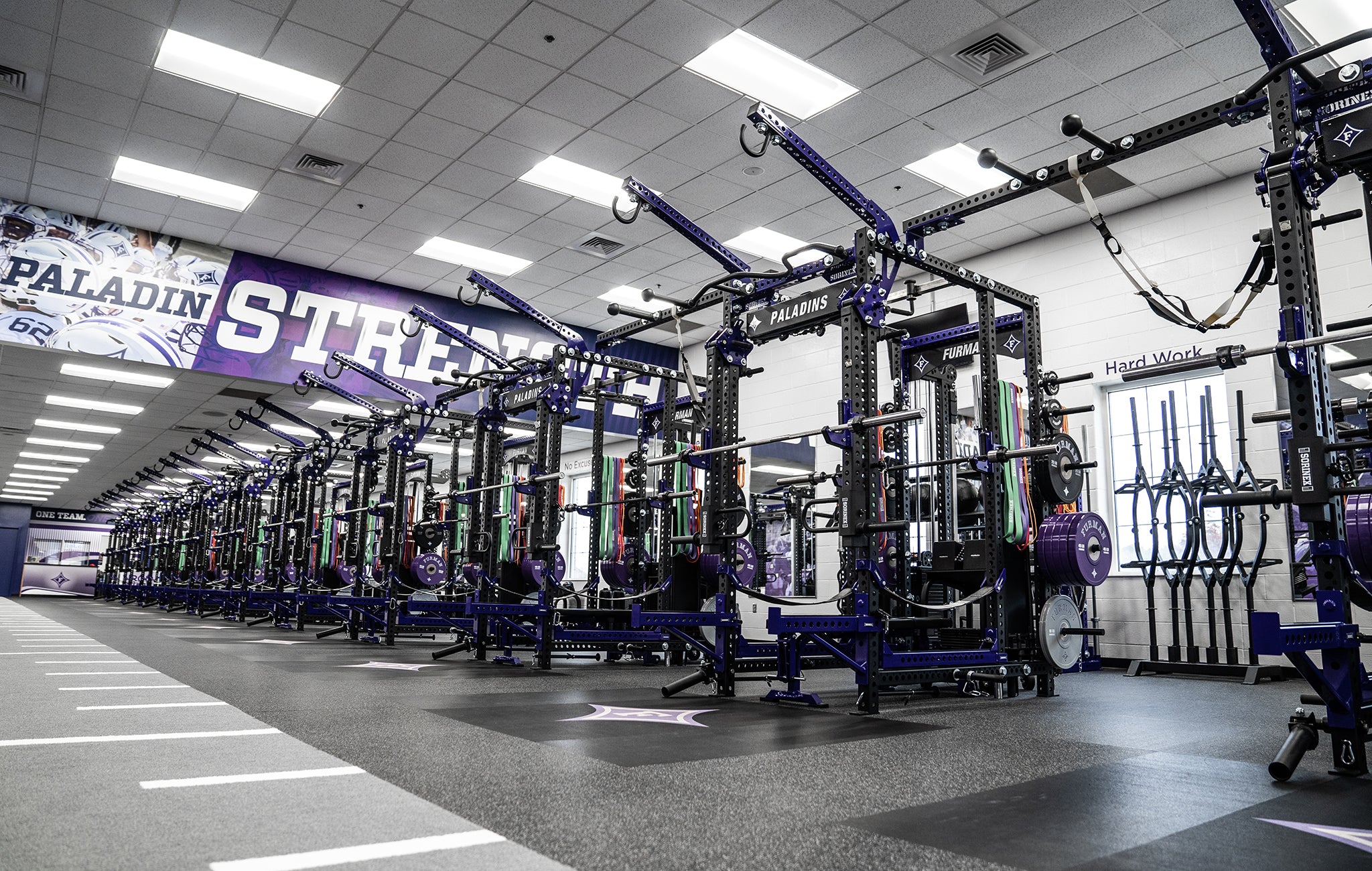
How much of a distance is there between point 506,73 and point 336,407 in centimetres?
771

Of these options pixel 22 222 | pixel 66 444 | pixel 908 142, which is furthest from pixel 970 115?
pixel 66 444

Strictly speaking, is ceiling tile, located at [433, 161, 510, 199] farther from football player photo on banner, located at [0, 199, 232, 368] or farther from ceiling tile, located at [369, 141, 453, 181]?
football player photo on banner, located at [0, 199, 232, 368]

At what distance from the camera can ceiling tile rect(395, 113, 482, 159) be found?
7.41 metres

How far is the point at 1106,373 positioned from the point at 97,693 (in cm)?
830

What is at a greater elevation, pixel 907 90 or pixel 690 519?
pixel 907 90

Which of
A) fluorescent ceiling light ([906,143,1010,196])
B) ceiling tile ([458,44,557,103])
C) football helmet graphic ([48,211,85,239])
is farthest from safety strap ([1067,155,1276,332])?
football helmet graphic ([48,211,85,239])

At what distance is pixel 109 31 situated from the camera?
623cm

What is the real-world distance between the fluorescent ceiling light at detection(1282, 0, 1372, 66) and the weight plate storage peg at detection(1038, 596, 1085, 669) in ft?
13.3

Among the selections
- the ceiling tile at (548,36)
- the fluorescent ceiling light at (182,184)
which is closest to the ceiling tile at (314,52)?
the ceiling tile at (548,36)

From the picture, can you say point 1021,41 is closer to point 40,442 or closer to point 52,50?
point 52,50

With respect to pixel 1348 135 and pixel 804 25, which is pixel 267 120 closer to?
pixel 804 25

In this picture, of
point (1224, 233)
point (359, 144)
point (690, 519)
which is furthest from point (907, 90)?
point (359, 144)

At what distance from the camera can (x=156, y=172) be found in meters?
8.42

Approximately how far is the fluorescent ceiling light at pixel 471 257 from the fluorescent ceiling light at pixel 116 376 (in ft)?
12.5
